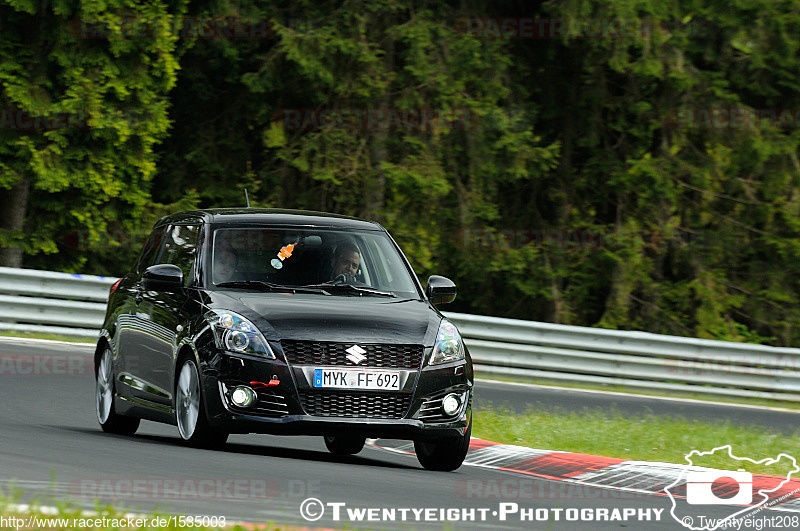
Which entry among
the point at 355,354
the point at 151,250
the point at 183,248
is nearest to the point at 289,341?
the point at 355,354

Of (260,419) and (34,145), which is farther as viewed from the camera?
(34,145)

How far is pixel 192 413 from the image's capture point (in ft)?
31.2

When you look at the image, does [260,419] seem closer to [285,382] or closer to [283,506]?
[285,382]

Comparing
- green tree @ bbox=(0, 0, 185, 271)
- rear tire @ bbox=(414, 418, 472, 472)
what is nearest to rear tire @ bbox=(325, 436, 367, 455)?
rear tire @ bbox=(414, 418, 472, 472)

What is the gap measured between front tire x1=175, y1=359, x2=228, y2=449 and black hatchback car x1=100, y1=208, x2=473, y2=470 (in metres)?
0.01

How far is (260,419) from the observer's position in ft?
29.9

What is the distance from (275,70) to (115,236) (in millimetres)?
4187

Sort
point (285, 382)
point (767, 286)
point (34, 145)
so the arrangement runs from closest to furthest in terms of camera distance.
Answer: point (285, 382) → point (34, 145) → point (767, 286)

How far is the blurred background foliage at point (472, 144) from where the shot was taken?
23.0 metres

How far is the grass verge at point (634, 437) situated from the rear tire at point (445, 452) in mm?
1844

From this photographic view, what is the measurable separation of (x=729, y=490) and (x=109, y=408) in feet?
15.3

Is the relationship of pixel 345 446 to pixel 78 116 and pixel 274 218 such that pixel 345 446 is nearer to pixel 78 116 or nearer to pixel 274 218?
pixel 274 218

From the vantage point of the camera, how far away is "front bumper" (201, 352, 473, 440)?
909cm

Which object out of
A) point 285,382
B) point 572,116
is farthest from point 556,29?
point 285,382
